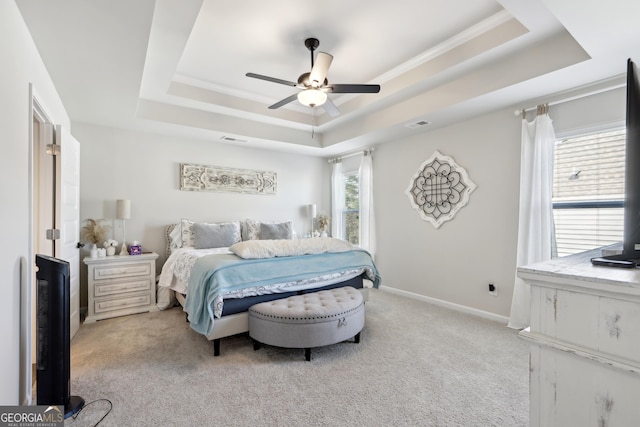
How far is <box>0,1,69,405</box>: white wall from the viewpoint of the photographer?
1488 mm

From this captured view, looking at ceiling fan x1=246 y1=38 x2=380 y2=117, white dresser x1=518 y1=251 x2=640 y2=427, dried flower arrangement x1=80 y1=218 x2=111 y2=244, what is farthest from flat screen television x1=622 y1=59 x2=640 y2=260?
dried flower arrangement x1=80 y1=218 x2=111 y2=244

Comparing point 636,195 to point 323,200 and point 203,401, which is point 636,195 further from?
point 323,200

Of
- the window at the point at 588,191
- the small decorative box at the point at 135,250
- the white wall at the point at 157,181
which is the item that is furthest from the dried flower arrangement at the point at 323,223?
the window at the point at 588,191

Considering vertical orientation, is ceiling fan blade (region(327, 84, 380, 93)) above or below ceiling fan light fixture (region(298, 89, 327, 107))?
above

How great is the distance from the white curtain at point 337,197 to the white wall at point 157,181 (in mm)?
851

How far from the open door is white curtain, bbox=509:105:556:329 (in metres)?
4.13

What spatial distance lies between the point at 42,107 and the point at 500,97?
156 inches

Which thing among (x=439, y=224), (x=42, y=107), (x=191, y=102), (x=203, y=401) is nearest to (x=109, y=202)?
(x=191, y=102)

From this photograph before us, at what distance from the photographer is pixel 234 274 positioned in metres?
2.67

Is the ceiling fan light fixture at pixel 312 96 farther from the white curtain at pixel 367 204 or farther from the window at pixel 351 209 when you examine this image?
the window at pixel 351 209

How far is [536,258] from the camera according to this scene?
9.90ft

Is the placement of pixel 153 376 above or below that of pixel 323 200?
below

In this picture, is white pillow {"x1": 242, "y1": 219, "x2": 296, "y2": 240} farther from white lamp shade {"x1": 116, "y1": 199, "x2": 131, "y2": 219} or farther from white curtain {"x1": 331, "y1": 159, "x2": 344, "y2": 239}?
white lamp shade {"x1": 116, "y1": 199, "x2": 131, "y2": 219}

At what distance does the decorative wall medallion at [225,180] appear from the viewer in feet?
14.9
